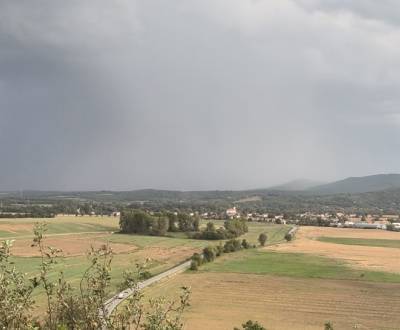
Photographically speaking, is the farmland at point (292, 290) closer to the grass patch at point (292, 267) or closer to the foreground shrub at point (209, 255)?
the grass patch at point (292, 267)

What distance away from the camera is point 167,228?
16425cm

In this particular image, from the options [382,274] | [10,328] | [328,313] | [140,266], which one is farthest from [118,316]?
[382,274]

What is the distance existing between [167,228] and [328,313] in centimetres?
11252

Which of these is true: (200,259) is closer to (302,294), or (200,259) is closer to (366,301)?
(302,294)

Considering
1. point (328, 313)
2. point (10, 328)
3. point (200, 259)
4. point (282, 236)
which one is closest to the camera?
point (10, 328)

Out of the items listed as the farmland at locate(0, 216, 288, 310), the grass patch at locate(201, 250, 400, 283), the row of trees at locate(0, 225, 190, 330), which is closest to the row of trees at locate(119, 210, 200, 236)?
the farmland at locate(0, 216, 288, 310)

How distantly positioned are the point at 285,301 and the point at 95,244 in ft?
189

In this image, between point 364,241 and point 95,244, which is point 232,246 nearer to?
point 95,244

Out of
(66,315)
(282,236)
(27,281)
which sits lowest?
(282,236)

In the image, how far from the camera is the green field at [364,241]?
143 m

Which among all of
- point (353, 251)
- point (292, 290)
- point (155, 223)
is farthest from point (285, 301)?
point (155, 223)

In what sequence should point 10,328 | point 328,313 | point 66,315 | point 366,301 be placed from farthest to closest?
point 366,301 < point 328,313 < point 66,315 < point 10,328

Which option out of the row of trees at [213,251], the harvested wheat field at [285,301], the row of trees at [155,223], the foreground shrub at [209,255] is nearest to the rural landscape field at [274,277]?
the harvested wheat field at [285,301]

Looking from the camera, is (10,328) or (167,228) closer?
(10,328)
